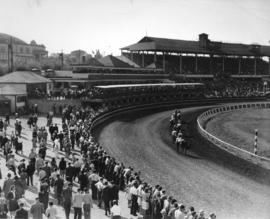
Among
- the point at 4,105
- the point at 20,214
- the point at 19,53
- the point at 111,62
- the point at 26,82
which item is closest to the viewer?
the point at 20,214

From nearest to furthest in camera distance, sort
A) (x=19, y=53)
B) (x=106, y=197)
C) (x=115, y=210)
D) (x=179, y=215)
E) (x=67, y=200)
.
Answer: (x=179, y=215) < (x=115, y=210) < (x=67, y=200) < (x=106, y=197) < (x=19, y=53)

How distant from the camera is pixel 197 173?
19.1m

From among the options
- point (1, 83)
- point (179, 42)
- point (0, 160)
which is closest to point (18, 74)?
point (1, 83)

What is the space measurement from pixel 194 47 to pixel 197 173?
191 ft

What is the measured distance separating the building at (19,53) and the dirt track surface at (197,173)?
159 feet

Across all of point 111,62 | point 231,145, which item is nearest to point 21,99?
point 231,145

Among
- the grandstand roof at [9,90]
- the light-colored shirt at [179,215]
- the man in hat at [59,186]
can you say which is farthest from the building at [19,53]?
the light-colored shirt at [179,215]

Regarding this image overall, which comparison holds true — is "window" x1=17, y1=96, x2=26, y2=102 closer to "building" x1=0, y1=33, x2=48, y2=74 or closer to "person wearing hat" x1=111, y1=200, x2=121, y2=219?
"person wearing hat" x1=111, y1=200, x2=121, y2=219

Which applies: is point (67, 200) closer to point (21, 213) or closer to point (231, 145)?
point (21, 213)

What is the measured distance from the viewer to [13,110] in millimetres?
34750

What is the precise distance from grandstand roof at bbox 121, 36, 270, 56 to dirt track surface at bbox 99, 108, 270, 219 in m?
39.8

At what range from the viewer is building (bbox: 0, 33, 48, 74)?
237ft

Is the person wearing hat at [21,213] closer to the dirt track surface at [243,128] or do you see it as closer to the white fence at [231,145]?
the white fence at [231,145]

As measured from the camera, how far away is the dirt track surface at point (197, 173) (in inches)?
591
